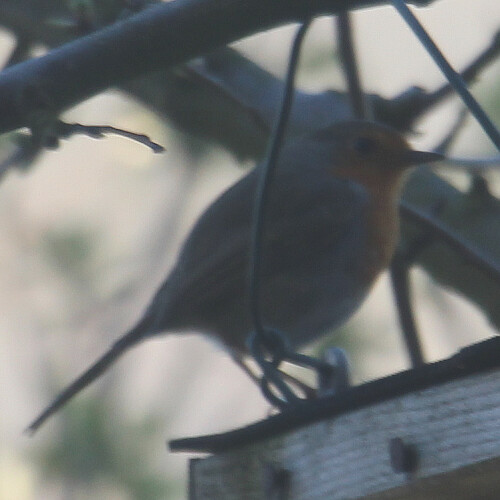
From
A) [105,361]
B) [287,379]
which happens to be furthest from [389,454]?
[105,361]

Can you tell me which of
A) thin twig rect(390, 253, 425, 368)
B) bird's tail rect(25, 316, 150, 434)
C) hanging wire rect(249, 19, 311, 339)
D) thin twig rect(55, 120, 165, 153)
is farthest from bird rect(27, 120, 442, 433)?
thin twig rect(55, 120, 165, 153)

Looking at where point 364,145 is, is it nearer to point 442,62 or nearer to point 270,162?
point 270,162

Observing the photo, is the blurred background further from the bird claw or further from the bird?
the bird claw

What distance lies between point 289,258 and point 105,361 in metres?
0.71

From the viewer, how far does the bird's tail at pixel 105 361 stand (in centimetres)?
346

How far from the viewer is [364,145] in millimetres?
3762

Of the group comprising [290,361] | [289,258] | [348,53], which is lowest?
[290,361]

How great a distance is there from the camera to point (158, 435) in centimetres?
346

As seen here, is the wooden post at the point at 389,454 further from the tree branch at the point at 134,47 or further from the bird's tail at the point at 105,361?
the bird's tail at the point at 105,361

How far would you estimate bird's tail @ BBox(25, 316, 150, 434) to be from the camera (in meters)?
3.46

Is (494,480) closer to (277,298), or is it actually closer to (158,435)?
(277,298)

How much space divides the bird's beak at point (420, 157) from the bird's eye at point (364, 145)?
176mm

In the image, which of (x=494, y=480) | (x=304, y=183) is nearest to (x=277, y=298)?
(x=304, y=183)

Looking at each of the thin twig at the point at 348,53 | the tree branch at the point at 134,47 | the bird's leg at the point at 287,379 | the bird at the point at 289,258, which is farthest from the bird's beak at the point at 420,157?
the tree branch at the point at 134,47
